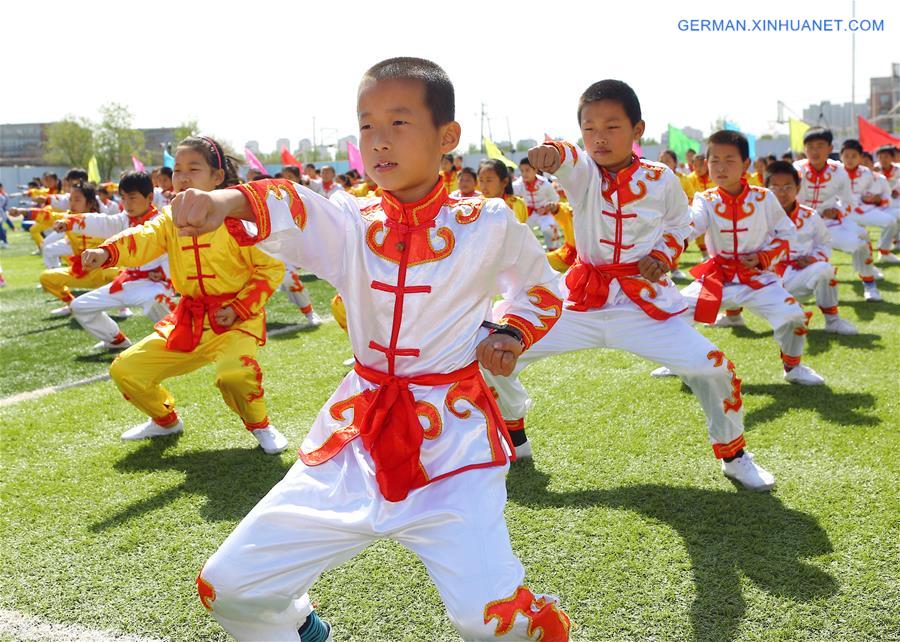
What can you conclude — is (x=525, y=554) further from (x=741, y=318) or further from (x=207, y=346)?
(x=741, y=318)

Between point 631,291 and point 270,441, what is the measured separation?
7.61 feet

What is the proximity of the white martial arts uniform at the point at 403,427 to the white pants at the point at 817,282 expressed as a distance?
582 cm

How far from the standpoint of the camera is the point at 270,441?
481 centimetres

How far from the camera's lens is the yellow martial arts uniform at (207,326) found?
4754 millimetres

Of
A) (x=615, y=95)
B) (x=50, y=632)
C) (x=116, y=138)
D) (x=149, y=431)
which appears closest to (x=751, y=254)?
(x=615, y=95)

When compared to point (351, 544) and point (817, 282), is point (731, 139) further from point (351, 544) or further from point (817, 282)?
point (351, 544)

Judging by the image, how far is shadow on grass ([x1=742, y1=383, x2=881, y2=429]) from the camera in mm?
5055

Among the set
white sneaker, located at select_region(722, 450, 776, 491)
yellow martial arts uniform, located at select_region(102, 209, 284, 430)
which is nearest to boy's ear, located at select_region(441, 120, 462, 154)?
white sneaker, located at select_region(722, 450, 776, 491)

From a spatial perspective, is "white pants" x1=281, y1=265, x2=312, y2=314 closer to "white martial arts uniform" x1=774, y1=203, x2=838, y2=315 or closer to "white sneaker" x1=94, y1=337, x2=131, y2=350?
"white sneaker" x1=94, y1=337, x2=131, y2=350

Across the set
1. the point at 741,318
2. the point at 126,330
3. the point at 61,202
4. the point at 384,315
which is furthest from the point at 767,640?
the point at 61,202

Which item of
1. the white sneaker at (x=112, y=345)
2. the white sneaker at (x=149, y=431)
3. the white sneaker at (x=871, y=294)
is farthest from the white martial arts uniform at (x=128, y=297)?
the white sneaker at (x=871, y=294)

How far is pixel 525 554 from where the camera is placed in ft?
11.3

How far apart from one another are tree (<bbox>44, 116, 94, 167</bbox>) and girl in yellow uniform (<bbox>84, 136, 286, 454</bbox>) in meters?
66.6

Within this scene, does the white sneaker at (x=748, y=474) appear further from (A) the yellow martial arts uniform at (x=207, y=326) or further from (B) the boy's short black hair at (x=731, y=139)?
(A) the yellow martial arts uniform at (x=207, y=326)
